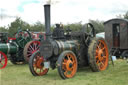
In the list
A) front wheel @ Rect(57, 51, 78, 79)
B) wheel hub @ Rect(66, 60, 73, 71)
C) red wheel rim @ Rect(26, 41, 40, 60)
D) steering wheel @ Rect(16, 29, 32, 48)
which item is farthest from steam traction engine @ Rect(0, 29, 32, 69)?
wheel hub @ Rect(66, 60, 73, 71)

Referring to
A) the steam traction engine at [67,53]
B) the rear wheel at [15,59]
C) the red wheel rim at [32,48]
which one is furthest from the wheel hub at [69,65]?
the rear wheel at [15,59]

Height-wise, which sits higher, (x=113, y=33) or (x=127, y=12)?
(x=127, y=12)

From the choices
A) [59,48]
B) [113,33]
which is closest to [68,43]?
[59,48]

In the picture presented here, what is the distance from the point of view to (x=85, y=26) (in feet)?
22.8

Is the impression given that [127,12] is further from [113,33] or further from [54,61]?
[54,61]

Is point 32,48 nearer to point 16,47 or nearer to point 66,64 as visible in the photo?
point 16,47

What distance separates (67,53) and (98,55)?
161 centimetres

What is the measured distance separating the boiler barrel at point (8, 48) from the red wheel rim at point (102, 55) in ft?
14.9

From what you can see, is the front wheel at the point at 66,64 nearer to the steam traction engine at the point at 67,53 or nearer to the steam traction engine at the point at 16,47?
the steam traction engine at the point at 67,53

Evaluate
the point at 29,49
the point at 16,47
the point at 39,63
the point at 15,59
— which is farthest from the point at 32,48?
the point at 39,63

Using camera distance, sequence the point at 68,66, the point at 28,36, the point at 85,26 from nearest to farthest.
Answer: the point at 68,66, the point at 85,26, the point at 28,36

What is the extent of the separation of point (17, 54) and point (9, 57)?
1.90ft

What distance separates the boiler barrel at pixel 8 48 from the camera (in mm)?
9344

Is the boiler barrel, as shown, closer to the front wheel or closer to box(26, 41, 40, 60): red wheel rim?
box(26, 41, 40, 60): red wheel rim
